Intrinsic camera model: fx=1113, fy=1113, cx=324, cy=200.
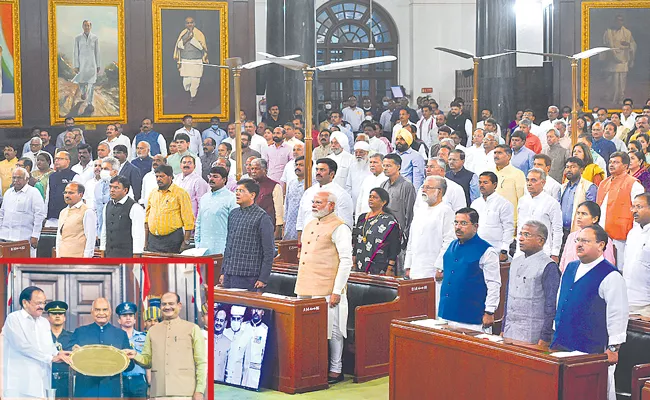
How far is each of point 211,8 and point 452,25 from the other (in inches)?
279

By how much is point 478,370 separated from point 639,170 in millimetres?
5343

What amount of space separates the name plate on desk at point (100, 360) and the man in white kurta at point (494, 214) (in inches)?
223

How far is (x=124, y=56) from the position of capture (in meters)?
22.5

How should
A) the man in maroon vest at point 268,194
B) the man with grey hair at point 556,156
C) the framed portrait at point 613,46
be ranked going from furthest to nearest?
the framed portrait at point 613,46
the man with grey hair at point 556,156
the man in maroon vest at point 268,194

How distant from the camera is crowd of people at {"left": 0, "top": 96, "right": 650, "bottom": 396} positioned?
25.5 feet

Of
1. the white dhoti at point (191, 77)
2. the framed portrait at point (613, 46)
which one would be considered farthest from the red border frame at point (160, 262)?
the framed portrait at point (613, 46)

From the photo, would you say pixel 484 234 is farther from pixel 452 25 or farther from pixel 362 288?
pixel 452 25

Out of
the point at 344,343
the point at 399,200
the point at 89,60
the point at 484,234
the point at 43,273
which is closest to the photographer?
the point at 43,273

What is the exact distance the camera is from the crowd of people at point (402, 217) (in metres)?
7.79

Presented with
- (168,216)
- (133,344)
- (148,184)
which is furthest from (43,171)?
(133,344)

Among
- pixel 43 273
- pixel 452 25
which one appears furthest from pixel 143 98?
pixel 43 273

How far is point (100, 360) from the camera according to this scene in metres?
5.51

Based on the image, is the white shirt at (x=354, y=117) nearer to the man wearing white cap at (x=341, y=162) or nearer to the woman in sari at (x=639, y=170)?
the man wearing white cap at (x=341, y=162)

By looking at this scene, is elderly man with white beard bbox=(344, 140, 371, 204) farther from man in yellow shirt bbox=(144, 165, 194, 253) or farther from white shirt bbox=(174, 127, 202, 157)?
→ white shirt bbox=(174, 127, 202, 157)
